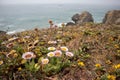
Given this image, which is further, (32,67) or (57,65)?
(57,65)

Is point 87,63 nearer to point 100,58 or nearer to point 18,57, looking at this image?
point 100,58

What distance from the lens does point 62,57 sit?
11.8ft

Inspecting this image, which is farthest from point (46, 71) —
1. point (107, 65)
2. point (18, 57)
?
point (107, 65)

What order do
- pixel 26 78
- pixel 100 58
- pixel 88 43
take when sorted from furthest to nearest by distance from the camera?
1. pixel 88 43
2. pixel 100 58
3. pixel 26 78

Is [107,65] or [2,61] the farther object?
[107,65]

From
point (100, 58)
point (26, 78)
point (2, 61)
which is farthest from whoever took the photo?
point (100, 58)

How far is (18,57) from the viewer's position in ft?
11.9

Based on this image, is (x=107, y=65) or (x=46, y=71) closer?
(x=46, y=71)

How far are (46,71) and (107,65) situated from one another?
1303 millimetres

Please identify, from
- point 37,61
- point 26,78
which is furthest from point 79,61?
point 26,78

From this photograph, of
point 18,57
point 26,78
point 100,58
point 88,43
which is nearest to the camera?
point 26,78

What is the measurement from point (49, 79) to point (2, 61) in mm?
989

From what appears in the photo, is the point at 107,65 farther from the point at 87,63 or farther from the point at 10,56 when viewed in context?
the point at 10,56

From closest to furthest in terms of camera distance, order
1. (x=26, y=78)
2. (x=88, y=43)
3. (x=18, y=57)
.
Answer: (x=26, y=78) → (x=18, y=57) → (x=88, y=43)
